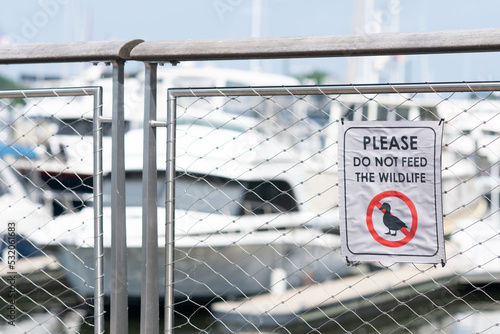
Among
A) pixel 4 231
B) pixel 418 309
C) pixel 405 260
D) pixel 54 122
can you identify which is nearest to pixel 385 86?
pixel 405 260

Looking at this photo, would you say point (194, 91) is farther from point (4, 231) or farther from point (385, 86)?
point (4, 231)

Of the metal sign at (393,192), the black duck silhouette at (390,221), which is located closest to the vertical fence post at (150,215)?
the metal sign at (393,192)

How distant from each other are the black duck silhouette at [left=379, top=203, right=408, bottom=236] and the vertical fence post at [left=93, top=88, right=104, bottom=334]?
1.01 meters

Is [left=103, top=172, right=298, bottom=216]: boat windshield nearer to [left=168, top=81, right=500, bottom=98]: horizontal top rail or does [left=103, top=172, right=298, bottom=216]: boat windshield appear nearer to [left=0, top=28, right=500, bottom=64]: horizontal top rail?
[left=168, top=81, right=500, bottom=98]: horizontal top rail

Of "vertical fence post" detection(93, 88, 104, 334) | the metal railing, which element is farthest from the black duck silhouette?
"vertical fence post" detection(93, 88, 104, 334)

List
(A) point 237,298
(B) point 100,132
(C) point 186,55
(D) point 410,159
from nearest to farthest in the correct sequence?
(D) point 410,159 → (C) point 186,55 → (B) point 100,132 → (A) point 237,298

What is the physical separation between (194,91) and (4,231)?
1.21m

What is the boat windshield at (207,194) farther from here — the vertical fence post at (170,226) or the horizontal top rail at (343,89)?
the horizontal top rail at (343,89)

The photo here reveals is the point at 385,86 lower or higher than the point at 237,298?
higher

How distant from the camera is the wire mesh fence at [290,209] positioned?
6.25 ft

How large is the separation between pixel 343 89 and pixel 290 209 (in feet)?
2.17

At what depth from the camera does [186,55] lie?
1.95 meters

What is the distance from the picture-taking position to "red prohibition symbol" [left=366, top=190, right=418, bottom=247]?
1788 millimetres

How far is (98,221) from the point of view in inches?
83.5
